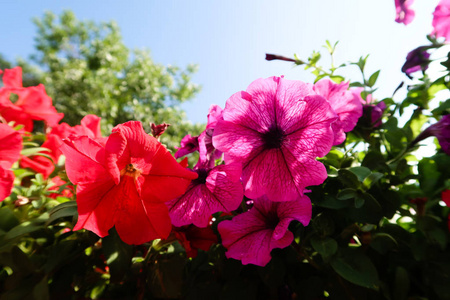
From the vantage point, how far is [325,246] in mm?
442

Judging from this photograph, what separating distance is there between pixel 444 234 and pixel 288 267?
27cm

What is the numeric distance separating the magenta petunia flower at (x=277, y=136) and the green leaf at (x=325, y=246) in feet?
0.34

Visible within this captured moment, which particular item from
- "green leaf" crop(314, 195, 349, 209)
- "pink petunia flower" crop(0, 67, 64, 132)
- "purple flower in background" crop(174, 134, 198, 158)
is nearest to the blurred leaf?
"green leaf" crop(314, 195, 349, 209)

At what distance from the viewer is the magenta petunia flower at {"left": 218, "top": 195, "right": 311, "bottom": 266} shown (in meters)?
0.41

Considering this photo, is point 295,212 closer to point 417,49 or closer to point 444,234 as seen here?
point 444,234

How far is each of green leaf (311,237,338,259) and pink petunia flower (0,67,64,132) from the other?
837 millimetres

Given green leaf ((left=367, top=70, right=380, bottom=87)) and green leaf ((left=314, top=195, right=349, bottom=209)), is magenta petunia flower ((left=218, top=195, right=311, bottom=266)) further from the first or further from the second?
green leaf ((left=367, top=70, right=380, bottom=87))

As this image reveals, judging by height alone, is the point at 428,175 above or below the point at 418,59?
below

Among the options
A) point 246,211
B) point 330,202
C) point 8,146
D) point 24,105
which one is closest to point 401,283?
point 330,202

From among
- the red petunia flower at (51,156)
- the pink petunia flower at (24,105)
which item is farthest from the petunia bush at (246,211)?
the pink petunia flower at (24,105)

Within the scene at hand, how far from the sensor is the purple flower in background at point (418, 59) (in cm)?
63

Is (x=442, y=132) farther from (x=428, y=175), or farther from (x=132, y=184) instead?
(x=132, y=184)

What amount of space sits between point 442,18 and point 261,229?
0.55m

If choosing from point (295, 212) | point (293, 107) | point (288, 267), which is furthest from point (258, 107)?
point (288, 267)
